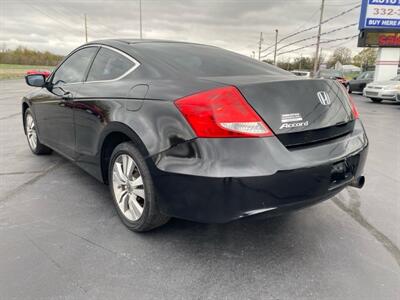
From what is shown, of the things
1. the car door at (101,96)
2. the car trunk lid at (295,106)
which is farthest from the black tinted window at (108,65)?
the car trunk lid at (295,106)

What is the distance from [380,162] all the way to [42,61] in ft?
231

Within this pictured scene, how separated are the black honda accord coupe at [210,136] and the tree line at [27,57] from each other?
62.2 metres

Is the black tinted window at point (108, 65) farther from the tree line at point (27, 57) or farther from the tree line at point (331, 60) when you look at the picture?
the tree line at point (331, 60)

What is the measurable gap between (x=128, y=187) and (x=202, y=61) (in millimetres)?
1234

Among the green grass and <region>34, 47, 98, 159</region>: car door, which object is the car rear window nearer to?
<region>34, 47, 98, 159</region>: car door

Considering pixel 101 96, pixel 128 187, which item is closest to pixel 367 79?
pixel 101 96

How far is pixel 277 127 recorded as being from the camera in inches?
86.4

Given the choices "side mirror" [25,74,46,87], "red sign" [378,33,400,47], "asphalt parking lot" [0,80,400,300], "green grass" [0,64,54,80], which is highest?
"red sign" [378,33,400,47]

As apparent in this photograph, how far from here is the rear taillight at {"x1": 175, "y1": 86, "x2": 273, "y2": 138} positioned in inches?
82.9

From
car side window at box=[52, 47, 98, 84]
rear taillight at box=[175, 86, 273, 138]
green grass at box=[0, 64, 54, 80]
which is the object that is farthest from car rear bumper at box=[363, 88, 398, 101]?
green grass at box=[0, 64, 54, 80]

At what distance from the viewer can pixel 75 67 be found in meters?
3.92

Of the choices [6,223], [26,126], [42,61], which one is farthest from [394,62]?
[42,61]

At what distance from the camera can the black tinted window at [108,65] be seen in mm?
3017

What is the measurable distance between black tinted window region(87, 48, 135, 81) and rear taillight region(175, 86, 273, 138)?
3.35ft
